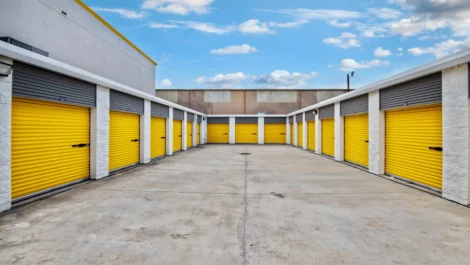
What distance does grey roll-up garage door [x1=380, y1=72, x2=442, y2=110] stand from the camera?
18.6 feet

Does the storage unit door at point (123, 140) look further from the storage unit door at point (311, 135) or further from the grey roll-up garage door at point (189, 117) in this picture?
the storage unit door at point (311, 135)

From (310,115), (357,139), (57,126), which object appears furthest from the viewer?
(310,115)

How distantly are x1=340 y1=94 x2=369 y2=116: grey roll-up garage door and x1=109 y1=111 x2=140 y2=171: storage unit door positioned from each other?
9.71m

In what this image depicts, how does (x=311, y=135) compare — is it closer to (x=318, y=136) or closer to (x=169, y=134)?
(x=318, y=136)

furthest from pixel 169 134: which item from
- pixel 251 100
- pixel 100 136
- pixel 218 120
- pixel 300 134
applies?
pixel 251 100

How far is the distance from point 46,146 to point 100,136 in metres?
1.73

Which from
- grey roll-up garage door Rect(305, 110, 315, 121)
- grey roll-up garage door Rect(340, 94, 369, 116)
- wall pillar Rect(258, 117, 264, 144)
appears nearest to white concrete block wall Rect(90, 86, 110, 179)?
grey roll-up garage door Rect(340, 94, 369, 116)

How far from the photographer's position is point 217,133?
2397 cm

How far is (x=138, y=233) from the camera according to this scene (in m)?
3.38

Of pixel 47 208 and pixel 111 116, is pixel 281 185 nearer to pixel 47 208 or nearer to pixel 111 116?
pixel 47 208

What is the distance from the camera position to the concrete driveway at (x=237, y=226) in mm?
2793

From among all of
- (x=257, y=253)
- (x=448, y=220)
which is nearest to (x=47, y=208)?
(x=257, y=253)

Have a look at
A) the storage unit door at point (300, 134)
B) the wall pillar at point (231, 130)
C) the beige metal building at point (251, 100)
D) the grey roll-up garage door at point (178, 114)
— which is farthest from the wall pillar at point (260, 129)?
the grey roll-up garage door at point (178, 114)

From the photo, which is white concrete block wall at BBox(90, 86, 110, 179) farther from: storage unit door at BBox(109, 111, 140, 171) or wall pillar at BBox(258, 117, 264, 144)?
wall pillar at BBox(258, 117, 264, 144)
